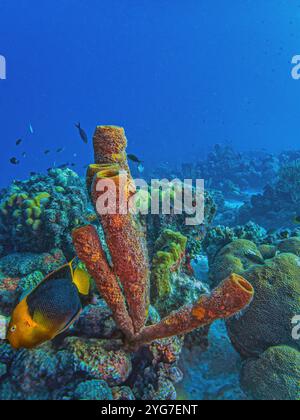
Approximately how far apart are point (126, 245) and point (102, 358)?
1047 millimetres

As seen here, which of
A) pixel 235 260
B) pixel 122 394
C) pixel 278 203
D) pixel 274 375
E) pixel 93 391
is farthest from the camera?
pixel 278 203

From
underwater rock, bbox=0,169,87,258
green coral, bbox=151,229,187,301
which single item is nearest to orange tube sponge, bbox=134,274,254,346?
green coral, bbox=151,229,187,301

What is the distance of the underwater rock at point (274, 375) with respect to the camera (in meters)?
3.03

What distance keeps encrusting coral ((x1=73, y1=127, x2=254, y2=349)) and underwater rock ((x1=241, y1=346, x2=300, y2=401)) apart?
136 centimetres

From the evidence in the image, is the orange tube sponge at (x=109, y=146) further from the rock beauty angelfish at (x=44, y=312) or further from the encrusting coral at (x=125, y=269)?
the rock beauty angelfish at (x=44, y=312)

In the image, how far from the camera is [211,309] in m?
2.27

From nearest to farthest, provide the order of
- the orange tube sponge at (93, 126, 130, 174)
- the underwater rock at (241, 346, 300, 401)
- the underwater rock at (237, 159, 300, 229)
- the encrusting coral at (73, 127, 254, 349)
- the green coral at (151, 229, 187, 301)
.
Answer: the encrusting coral at (73, 127, 254, 349) < the orange tube sponge at (93, 126, 130, 174) < the underwater rock at (241, 346, 300, 401) < the green coral at (151, 229, 187, 301) < the underwater rock at (237, 159, 300, 229)

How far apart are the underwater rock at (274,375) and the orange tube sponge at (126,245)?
1553 millimetres

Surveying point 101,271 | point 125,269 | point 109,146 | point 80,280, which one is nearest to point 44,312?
point 80,280

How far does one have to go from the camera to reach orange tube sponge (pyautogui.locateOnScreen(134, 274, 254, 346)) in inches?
84.8

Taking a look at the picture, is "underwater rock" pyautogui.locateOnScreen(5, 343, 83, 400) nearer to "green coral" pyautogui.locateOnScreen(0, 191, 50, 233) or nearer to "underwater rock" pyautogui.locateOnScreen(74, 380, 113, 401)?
"underwater rock" pyautogui.locateOnScreen(74, 380, 113, 401)

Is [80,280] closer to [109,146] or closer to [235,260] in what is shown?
[109,146]

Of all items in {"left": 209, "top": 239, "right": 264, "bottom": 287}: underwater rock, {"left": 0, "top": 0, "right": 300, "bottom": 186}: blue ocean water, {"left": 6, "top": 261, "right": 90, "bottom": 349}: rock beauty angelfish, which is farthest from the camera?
{"left": 0, "top": 0, "right": 300, "bottom": 186}: blue ocean water
